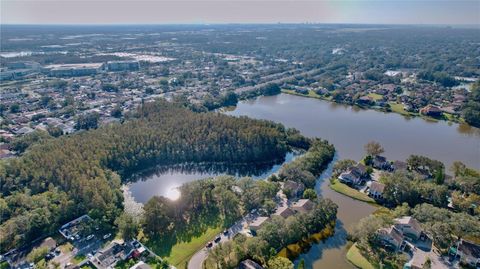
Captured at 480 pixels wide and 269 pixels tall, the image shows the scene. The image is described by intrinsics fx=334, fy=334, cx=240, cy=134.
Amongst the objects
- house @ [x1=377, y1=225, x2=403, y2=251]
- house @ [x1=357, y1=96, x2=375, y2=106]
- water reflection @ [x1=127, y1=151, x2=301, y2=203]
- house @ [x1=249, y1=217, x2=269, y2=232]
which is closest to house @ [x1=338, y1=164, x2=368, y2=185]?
water reflection @ [x1=127, y1=151, x2=301, y2=203]

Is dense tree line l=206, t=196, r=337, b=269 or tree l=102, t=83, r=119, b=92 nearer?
dense tree line l=206, t=196, r=337, b=269

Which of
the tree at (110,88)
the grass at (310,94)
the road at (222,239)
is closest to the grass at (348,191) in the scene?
the road at (222,239)

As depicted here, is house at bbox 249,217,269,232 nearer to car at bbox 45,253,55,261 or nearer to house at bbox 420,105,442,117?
car at bbox 45,253,55,261

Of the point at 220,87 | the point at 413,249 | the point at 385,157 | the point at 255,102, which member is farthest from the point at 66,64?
the point at 413,249

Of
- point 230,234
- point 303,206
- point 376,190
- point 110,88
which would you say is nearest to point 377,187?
point 376,190

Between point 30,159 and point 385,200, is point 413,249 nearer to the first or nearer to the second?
point 385,200

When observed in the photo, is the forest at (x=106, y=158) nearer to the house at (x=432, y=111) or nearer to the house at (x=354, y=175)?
the house at (x=354, y=175)

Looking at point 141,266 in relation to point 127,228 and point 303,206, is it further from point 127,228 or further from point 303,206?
point 303,206
